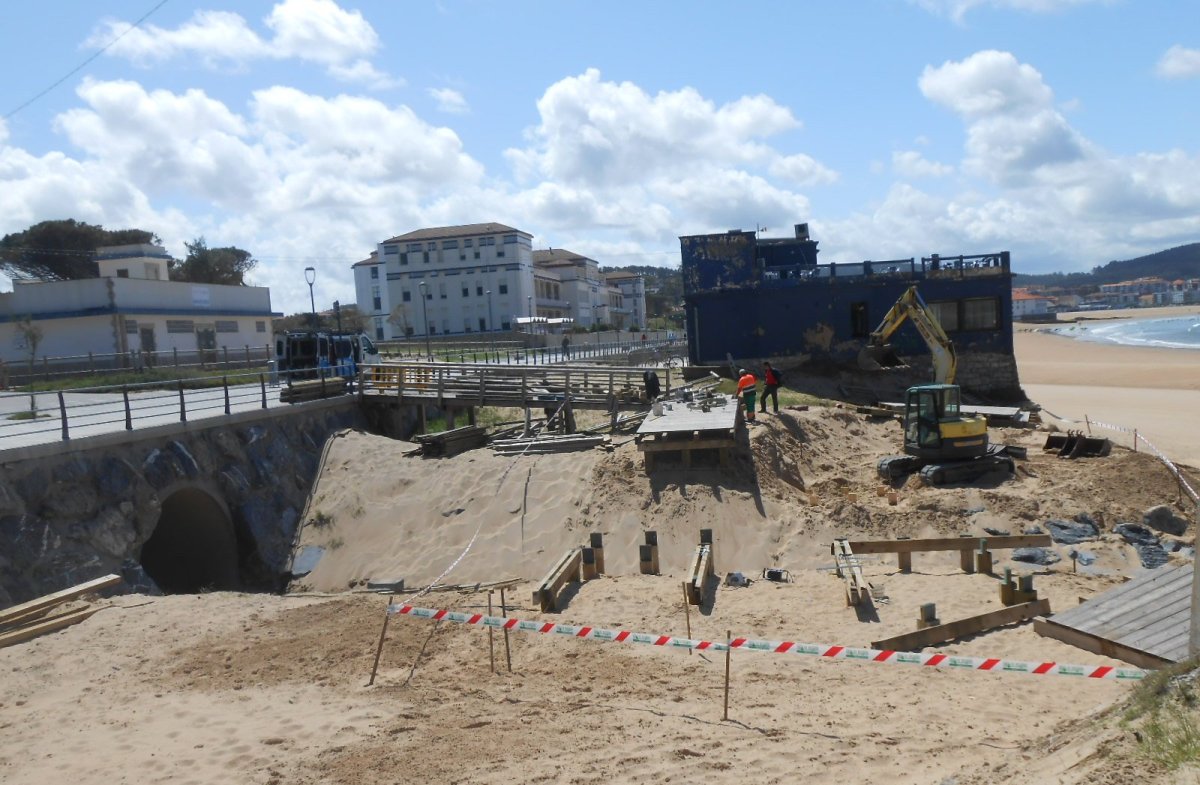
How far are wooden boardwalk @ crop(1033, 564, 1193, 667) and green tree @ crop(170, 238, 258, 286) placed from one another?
66.6 m

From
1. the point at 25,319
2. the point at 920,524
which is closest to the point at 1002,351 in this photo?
the point at 920,524

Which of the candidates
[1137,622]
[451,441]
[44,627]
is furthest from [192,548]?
[1137,622]

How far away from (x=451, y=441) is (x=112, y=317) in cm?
2283

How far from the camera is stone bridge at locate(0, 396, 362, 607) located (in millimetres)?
14773

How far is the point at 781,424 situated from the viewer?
22.0 meters

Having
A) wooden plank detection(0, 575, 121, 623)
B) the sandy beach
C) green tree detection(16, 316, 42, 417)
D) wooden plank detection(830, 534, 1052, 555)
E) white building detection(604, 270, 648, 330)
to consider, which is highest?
white building detection(604, 270, 648, 330)

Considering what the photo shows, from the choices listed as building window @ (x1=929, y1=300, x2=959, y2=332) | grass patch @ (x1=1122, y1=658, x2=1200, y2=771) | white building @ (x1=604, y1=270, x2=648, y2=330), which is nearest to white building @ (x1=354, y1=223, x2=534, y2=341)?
white building @ (x1=604, y1=270, x2=648, y2=330)

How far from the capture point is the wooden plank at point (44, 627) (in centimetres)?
1099

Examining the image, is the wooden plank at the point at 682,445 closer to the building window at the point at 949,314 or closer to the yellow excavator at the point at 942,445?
the yellow excavator at the point at 942,445

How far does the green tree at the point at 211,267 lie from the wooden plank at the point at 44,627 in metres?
60.0

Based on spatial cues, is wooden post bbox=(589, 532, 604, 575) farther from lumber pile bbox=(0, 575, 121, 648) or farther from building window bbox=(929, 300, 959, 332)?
building window bbox=(929, 300, 959, 332)

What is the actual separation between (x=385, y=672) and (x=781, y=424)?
46.1 ft

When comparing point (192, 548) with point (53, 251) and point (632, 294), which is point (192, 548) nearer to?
point (53, 251)

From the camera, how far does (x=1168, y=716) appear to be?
17.9 ft
